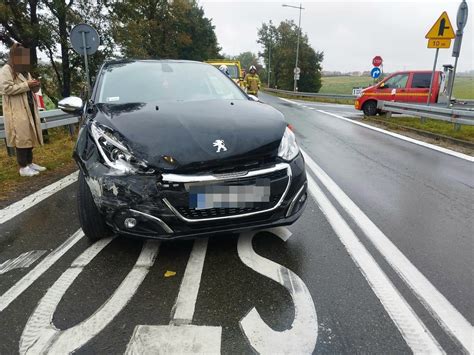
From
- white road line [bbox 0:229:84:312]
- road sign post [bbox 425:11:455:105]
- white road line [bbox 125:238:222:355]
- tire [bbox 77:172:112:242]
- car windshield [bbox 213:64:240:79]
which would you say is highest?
road sign post [bbox 425:11:455:105]

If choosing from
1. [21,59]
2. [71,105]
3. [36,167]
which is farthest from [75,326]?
[36,167]

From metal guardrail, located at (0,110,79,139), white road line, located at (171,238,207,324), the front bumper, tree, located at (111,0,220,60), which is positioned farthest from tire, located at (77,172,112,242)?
tree, located at (111,0,220,60)

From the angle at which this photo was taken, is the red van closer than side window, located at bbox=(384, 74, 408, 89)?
Yes

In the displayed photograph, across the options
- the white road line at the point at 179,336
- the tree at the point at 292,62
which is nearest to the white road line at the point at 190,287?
the white road line at the point at 179,336

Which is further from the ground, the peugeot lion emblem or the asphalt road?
the peugeot lion emblem

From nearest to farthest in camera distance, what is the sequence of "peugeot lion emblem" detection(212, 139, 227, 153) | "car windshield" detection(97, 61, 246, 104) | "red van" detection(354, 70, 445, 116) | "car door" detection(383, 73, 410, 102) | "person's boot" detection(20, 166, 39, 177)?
"peugeot lion emblem" detection(212, 139, 227, 153), "car windshield" detection(97, 61, 246, 104), "person's boot" detection(20, 166, 39, 177), "red van" detection(354, 70, 445, 116), "car door" detection(383, 73, 410, 102)

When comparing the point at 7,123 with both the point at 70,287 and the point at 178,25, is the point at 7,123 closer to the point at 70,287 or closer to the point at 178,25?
the point at 70,287

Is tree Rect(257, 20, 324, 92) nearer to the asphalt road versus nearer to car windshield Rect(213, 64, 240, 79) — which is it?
car windshield Rect(213, 64, 240, 79)

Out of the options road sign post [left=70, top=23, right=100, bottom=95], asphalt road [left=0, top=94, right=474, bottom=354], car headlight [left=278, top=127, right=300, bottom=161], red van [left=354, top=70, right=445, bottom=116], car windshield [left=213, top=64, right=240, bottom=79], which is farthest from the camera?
car windshield [left=213, top=64, right=240, bottom=79]

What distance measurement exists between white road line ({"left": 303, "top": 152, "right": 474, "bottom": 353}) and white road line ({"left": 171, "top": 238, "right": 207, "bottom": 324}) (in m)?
1.50

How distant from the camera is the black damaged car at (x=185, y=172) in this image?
2.59m

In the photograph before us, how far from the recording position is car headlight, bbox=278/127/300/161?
296 centimetres

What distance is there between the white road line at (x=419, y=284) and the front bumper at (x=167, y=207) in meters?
1.00

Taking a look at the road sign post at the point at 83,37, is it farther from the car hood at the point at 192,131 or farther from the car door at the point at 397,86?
the car door at the point at 397,86
